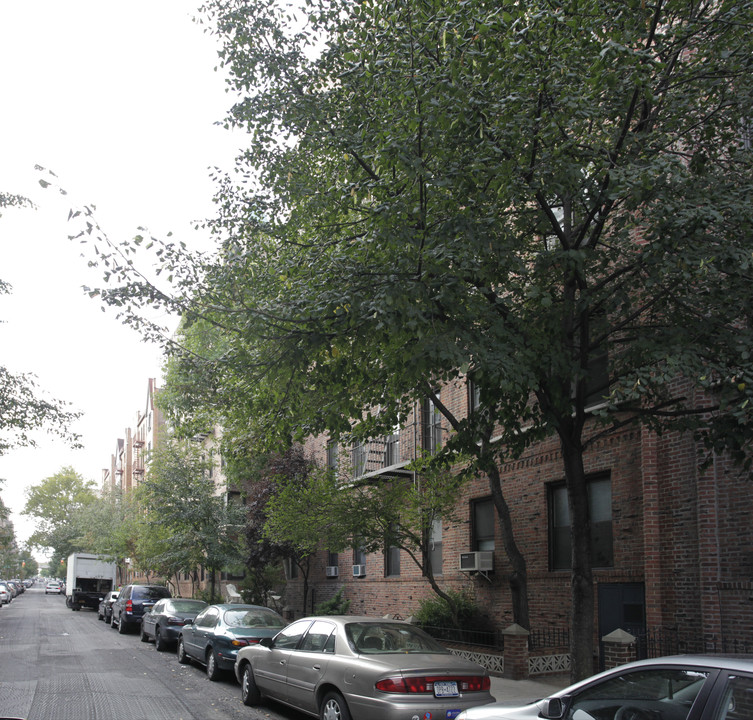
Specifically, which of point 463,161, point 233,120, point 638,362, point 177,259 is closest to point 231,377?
point 177,259

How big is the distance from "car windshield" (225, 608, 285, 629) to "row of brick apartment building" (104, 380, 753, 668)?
14.4ft

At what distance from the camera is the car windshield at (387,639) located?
29.1 ft

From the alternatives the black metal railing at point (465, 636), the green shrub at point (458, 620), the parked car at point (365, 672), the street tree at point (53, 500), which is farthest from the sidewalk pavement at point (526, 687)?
the street tree at point (53, 500)

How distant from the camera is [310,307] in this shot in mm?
8477

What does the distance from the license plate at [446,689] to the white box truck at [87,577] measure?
3716cm

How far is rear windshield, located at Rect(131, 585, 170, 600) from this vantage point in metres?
24.7

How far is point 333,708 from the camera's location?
28.5ft

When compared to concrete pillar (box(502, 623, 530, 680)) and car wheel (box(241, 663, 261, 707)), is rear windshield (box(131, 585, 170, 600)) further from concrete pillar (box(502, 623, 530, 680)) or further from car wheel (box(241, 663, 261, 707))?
concrete pillar (box(502, 623, 530, 680))

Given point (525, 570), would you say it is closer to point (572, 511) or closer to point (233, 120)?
point (572, 511)

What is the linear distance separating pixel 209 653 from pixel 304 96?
9.72 metres

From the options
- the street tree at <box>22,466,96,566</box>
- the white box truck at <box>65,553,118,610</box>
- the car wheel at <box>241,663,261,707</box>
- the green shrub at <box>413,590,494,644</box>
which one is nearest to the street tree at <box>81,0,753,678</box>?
the car wheel at <box>241,663,261,707</box>

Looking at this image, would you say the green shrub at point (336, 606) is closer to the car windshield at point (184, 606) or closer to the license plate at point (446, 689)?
the car windshield at point (184, 606)

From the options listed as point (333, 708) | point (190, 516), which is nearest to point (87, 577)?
point (190, 516)

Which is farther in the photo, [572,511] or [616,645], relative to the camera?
[616,645]
